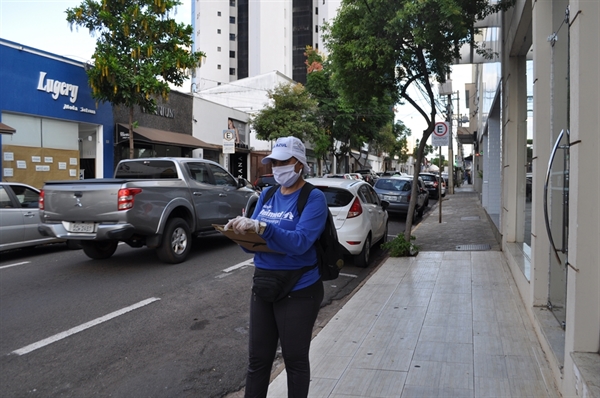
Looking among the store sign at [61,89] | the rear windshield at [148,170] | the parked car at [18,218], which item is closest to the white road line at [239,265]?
the rear windshield at [148,170]

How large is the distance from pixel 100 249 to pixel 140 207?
1.87 metres

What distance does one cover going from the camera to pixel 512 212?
848cm

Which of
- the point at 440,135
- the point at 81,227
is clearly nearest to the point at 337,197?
the point at 81,227

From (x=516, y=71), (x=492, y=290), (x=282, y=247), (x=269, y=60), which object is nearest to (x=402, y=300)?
(x=492, y=290)

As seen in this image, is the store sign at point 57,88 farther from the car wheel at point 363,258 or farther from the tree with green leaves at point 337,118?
the tree with green leaves at point 337,118

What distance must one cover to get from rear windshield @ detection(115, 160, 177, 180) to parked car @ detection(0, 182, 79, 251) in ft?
5.68

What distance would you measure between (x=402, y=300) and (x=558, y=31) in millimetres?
3626

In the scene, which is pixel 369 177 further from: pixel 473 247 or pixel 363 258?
pixel 363 258

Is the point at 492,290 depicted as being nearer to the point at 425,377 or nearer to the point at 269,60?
the point at 425,377

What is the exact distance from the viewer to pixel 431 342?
16.1ft

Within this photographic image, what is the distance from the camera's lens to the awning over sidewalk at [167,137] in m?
21.1

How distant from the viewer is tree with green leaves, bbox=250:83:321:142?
33.2 metres

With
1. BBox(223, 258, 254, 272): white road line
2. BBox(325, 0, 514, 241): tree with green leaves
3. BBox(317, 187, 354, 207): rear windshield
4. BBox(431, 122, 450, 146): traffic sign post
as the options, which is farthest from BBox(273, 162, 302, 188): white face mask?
BBox(431, 122, 450, 146): traffic sign post

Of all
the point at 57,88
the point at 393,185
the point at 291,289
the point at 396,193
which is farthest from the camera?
the point at 57,88
